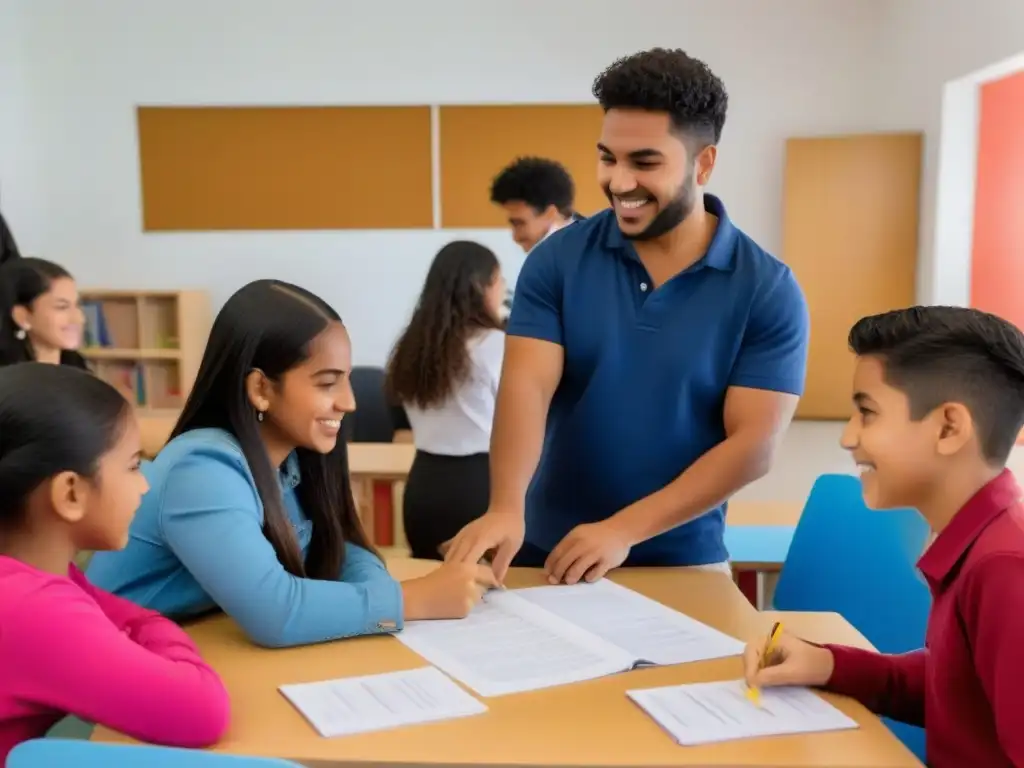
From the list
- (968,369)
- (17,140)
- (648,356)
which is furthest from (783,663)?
(17,140)

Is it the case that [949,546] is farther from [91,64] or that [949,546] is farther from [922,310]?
[91,64]

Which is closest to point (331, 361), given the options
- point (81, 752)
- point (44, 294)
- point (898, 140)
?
point (81, 752)

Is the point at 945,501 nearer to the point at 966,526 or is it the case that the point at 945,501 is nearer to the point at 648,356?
the point at 966,526

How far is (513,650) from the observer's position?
51.9 inches

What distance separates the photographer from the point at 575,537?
1645mm

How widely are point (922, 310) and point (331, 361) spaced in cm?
84

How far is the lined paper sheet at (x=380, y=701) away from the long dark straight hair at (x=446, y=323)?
5.78ft

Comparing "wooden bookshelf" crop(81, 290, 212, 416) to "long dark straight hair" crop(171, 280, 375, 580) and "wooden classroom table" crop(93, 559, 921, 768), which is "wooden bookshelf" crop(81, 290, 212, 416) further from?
"wooden classroom table" crop(93, 559, 921, 768)

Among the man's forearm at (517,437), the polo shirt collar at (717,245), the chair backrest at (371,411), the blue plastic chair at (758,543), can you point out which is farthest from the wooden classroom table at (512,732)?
the chair backrest at (371,411)

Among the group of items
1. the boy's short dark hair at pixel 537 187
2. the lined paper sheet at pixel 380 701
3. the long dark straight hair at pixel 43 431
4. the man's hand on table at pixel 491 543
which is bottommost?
the lined paper sheet at pixel 380 701

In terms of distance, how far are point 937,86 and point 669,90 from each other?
3.28 meters

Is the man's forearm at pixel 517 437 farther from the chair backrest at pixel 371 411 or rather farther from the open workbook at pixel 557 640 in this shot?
the chair backrest at pixel 371 411

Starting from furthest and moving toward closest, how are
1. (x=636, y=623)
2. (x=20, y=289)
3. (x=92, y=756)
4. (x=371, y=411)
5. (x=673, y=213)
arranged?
1. (x=371, y=411)
2. (x=20, y=289)
3. (x=673, y=213)
4. (x=636, y=623)
5. (x=92, y=756)

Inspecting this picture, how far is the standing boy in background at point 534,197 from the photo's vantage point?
3680 mm
